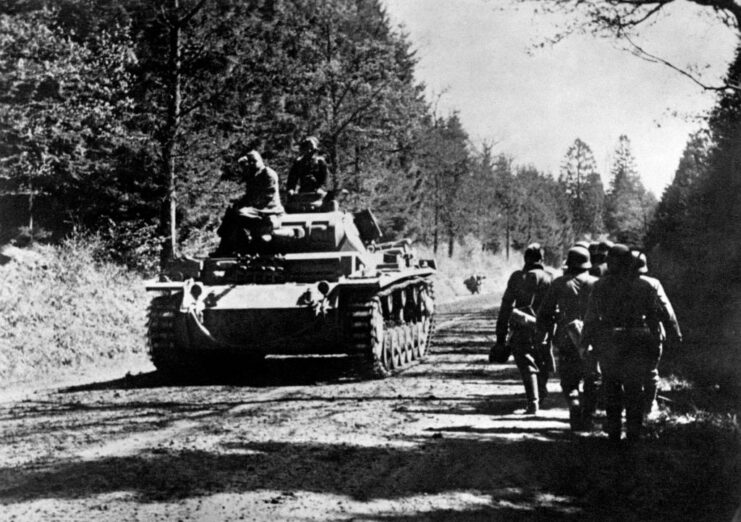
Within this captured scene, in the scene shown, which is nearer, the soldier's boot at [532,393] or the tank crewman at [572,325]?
the tank crewman at [572,325]

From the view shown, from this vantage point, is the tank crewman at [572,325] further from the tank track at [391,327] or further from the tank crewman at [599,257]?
the tank track at [391,327]

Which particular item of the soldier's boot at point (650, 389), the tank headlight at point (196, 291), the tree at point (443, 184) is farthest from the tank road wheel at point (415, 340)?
the tree at point (443, 184)

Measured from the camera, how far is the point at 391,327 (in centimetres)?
1276

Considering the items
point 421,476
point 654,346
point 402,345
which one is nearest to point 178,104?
point 402,345

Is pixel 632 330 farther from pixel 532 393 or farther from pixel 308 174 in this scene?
pixel 308 174

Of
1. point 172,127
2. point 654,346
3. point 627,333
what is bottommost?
point 654,346

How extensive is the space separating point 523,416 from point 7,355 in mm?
7706

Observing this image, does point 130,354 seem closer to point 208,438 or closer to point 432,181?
point 208,438

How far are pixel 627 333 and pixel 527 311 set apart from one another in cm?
189

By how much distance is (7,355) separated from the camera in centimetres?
1216

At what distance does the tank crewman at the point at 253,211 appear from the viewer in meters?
12.8

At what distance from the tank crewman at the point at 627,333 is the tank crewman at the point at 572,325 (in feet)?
2.05

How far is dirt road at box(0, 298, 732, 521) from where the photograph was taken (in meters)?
5.13

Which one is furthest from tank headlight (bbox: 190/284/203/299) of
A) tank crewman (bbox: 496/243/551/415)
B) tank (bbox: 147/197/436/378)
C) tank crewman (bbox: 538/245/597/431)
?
tank crewman (bbox: 538/245/597/431)
